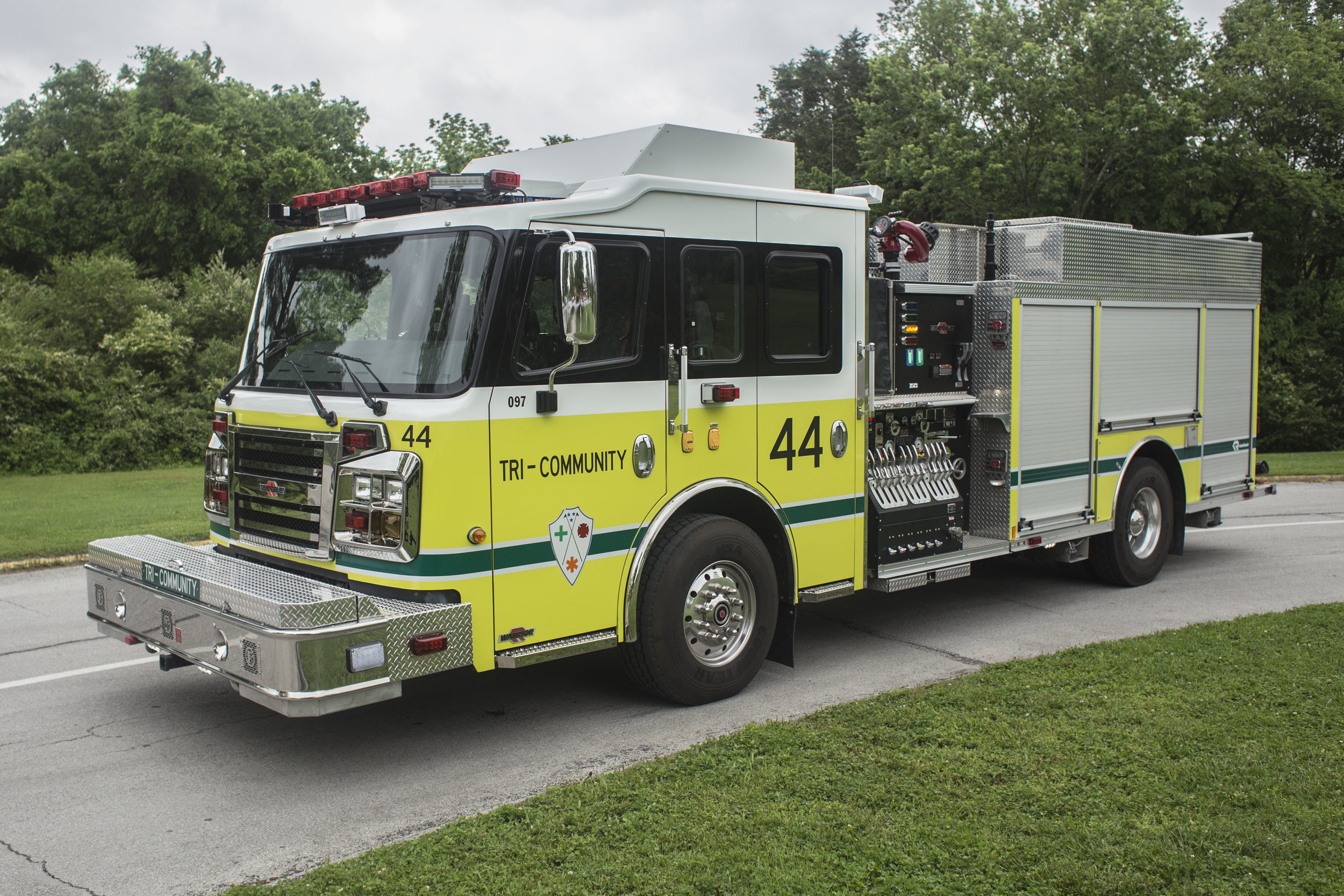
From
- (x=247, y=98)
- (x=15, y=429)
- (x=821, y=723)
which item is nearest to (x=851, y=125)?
(x=247, y=98)

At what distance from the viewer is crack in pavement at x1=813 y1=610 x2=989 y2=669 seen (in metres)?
6.88

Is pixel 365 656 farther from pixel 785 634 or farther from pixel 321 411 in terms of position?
pixel 785 634

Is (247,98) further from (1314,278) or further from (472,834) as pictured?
(472,834)

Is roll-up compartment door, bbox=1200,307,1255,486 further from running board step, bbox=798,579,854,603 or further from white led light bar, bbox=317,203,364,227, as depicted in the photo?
white led light bar, bbox=317,203,364,227

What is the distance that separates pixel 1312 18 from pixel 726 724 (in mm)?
31026

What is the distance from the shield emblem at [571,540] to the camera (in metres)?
5.32

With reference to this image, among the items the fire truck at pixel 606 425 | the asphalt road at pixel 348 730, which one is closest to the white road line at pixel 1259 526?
the asphalt road at pixel 348 730

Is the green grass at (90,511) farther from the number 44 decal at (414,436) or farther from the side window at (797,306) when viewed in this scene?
the side window at (797,306)

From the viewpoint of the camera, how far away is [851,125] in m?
49.0

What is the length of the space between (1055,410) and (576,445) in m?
4.09

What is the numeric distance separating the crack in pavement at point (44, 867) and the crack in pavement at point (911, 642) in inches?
187

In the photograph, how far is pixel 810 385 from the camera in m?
6.42

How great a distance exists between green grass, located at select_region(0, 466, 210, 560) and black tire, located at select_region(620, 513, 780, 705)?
6979mm

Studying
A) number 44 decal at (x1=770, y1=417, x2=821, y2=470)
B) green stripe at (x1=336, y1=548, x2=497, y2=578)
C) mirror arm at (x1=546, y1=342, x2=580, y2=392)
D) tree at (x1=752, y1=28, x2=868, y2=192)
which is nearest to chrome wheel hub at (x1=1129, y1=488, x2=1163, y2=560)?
number 44 decal at (x1=770, y1=417, x2=821, y2=470)
